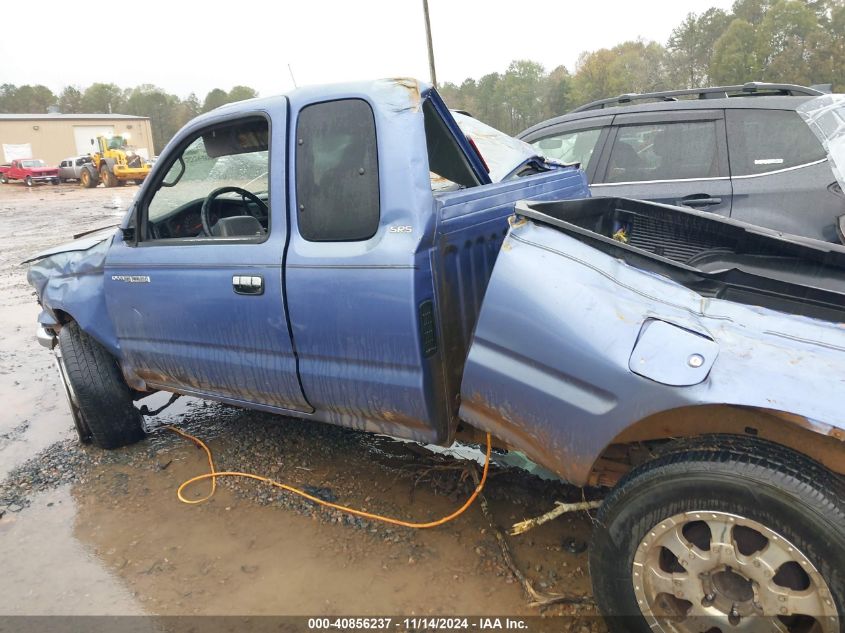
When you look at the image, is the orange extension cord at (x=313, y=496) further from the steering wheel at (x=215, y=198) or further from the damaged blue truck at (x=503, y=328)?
the steering wheel at (x=215, y=198)

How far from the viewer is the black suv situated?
4559 millimetres

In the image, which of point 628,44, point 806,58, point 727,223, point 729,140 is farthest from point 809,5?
point 727,223

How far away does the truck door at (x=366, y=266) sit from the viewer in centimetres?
248

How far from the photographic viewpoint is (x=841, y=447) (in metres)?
1.83

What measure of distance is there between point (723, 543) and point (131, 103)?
295 ft

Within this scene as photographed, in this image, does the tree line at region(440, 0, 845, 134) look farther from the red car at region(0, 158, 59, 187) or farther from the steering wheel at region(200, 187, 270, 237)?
the steering wheel at region(200, 187, 270, 237)

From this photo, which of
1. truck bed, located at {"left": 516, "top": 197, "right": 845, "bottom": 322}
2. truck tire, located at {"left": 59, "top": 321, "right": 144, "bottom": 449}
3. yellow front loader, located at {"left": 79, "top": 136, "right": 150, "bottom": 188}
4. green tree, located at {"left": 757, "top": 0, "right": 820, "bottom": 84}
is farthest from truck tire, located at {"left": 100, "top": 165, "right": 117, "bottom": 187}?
green tree, located at {"left": 757, "top": 0, "right": 820, "bottom": 84}

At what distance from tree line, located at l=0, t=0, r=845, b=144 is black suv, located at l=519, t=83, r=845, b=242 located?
94.8 ft

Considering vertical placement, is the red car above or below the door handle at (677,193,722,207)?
above

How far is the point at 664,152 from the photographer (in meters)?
5.21

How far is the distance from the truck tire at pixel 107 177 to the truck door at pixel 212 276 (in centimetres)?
3227

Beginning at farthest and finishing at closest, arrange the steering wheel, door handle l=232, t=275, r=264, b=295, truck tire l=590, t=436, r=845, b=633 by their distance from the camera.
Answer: the steering wheel → door handle l=232, t=275, r=264, b=295 → truck tire l=590, t=436, r=845, b=633

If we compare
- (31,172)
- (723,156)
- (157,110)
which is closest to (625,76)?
(31,172)

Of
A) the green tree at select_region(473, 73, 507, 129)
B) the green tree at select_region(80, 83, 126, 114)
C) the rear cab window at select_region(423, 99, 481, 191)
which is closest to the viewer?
the rear cab window at select_region(423, 99, 481, 191)
